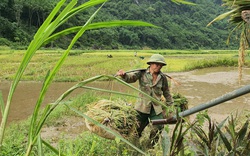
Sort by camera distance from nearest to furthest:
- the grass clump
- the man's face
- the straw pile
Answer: the straw pile < the man's face < the grass clump

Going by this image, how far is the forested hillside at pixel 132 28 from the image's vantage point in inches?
1441

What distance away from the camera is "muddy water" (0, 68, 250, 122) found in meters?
7.23

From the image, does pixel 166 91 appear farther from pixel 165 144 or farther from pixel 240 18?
pixel 165 144

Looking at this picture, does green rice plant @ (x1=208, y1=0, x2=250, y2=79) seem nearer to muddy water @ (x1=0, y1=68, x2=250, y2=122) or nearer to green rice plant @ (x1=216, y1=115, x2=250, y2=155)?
green rice plant @ (x1=216, y1=115, x2=250, y2=155)

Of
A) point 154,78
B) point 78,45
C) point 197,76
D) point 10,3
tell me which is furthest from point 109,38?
point 154,78

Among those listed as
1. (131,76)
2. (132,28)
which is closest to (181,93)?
(131,76)

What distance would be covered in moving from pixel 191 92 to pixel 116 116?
24.9 feet

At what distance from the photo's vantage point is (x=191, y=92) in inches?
395

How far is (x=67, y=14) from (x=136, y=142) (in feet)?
8.20

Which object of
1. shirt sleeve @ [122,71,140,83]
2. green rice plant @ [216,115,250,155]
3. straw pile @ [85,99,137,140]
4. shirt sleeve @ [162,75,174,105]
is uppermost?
green rice plant @ [216,115,250,155]

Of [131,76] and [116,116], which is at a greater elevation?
[131,76]

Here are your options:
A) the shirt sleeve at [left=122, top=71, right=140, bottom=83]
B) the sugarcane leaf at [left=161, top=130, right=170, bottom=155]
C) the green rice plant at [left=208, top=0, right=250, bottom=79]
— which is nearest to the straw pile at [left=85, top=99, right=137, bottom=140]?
the shirt sleeve at [left=122, top=71, right=140, bottom=83]

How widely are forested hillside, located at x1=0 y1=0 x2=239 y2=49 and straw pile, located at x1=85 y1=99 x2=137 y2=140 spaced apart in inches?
867

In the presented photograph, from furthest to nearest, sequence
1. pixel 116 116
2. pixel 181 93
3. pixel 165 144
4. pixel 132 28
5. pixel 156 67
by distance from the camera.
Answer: pixel 132 28, pixel 181 93, pixel 156 67, pixel 116 116, pixel 165 144
